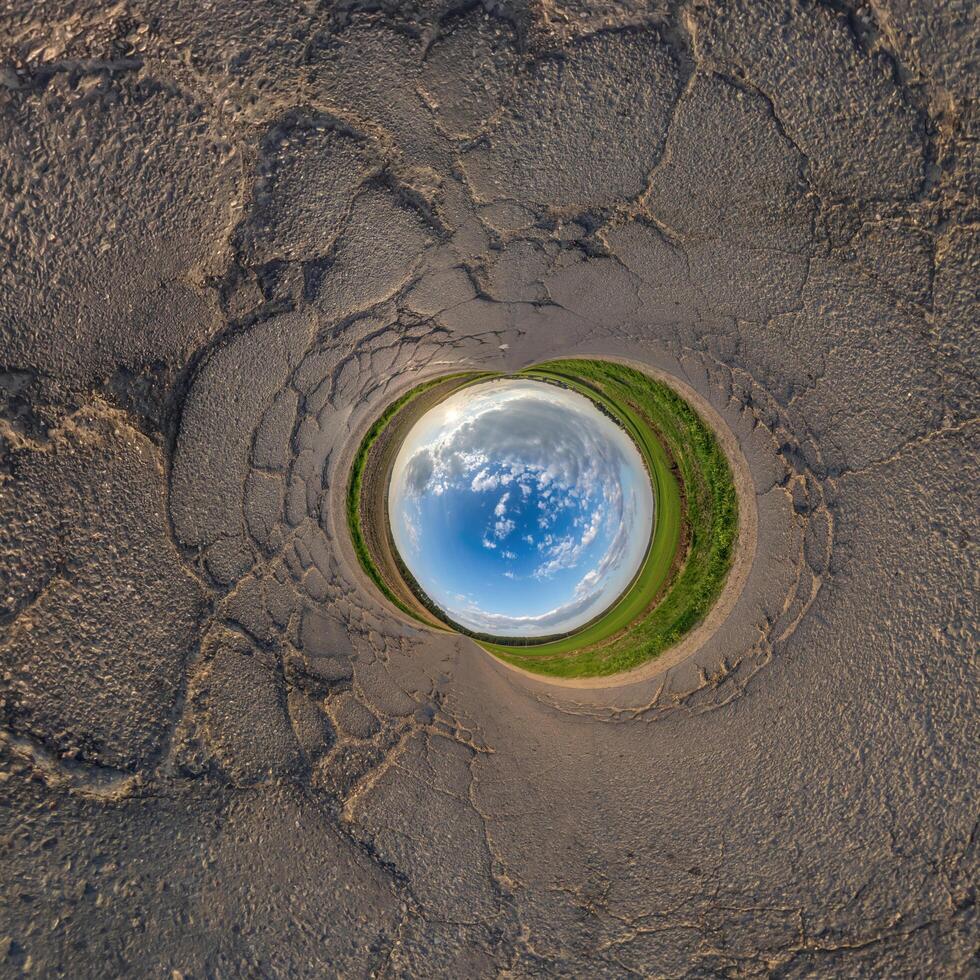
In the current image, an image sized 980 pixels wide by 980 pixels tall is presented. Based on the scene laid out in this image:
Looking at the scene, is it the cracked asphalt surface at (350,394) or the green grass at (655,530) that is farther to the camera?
the green grass at (655,530)

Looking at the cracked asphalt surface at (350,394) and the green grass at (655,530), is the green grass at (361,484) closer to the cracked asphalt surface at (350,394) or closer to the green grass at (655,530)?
the green grass at (655,530)

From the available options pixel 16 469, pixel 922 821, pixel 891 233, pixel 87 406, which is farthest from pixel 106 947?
pixel 891 233

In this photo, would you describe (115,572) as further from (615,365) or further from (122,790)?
(615,365)

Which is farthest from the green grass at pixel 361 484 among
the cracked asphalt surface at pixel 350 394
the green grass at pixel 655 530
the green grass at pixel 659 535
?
the green grass at pixel 659 535

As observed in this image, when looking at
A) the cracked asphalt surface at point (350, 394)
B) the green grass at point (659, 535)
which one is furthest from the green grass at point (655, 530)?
the cracked asphalt surface at point (350, 394)

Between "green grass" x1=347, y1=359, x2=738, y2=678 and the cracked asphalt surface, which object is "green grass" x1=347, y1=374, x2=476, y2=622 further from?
the cracked asphalt surface

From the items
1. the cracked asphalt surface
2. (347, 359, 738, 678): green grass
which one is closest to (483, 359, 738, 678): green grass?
(347, 359, 738, 678): green grass
